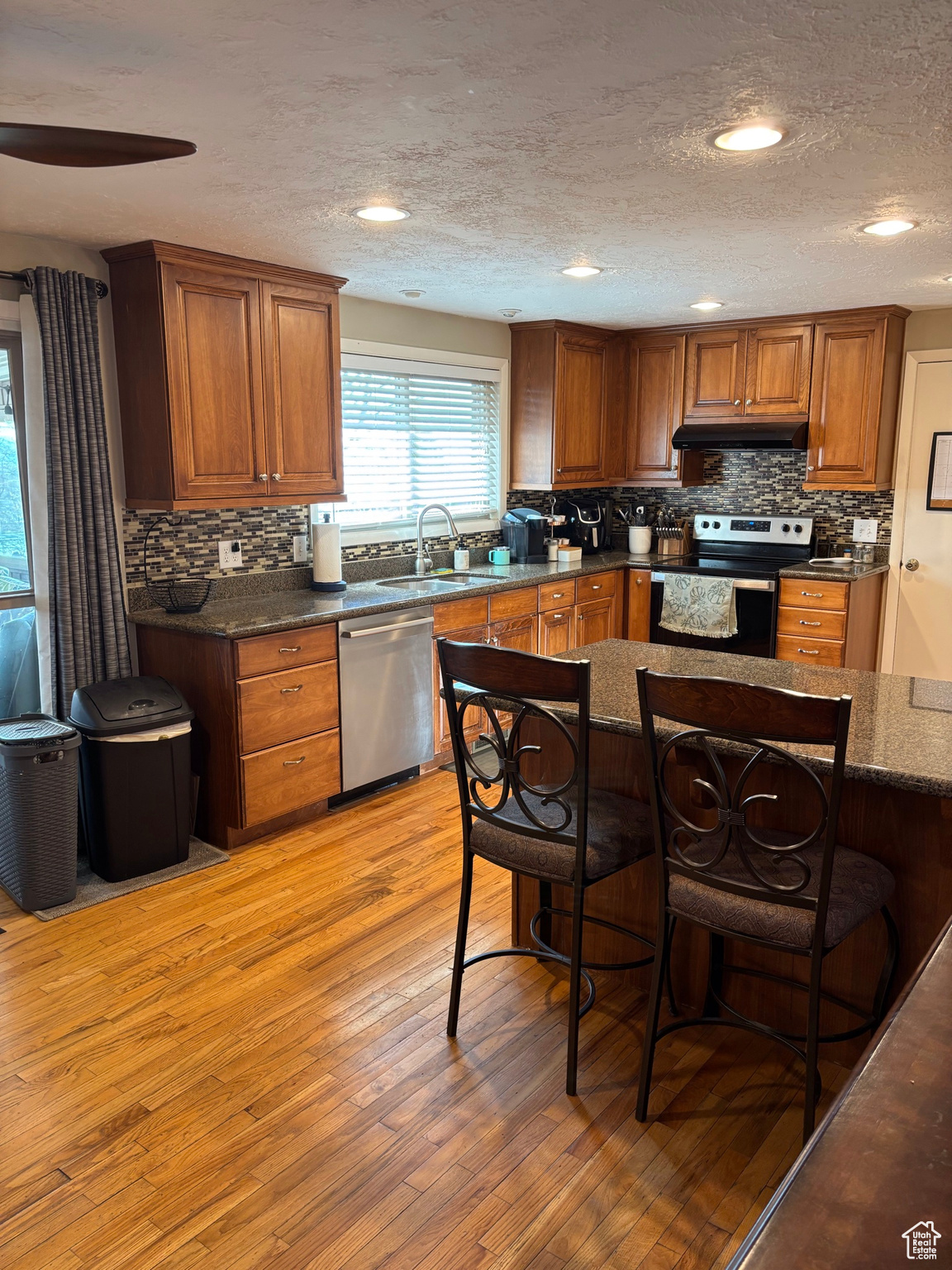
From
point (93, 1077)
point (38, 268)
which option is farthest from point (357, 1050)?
point (38, 268)

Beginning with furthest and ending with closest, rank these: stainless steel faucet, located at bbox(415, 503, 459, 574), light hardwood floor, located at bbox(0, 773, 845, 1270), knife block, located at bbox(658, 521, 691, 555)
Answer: knife block, located at bbox(658, 521, 691, 555) < stainless steel faucet, located at bbox(415, 503, 459, 574) < light hardwood floor, located at bbox(0, 773, 845, 1270)

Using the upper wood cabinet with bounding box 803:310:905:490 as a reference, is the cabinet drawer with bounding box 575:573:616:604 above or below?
below

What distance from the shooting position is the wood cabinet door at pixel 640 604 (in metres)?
5.61

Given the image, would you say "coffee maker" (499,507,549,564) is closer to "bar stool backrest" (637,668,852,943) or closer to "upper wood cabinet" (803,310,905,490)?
"upper wood cabinet" (803,310,905,490)

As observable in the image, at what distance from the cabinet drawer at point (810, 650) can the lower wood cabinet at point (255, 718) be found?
2.56 m

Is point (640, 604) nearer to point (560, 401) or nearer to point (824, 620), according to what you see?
point (824, 620)

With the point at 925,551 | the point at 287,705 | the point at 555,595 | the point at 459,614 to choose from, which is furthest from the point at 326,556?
the point at 925,551

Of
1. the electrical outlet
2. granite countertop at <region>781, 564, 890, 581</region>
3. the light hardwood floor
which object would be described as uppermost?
the electrical outlet

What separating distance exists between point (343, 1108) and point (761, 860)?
3.69 ft

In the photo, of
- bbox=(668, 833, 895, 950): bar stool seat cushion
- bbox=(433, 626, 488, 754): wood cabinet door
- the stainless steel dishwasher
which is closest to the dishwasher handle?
the stainless steel dishwasher

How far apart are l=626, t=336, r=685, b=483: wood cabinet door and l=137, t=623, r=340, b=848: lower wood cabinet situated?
9.36 ft

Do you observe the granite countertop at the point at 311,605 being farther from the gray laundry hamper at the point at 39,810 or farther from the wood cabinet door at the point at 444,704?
the gray laundry hamper at the point at 39,810

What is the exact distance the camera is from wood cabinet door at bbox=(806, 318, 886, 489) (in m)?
4.89

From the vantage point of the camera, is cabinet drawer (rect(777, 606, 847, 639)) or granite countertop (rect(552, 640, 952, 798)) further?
cabinet drawer (rect(777, 606, 847, 639))
